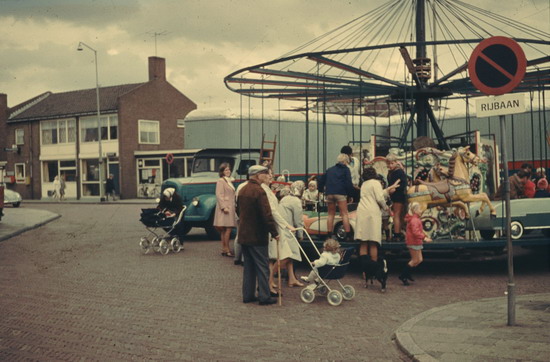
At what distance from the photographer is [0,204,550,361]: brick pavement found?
6332 mm

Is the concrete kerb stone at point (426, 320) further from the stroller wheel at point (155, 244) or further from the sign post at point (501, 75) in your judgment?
the stroller wheel at point (155, 244)

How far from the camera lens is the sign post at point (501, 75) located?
675 centimetres

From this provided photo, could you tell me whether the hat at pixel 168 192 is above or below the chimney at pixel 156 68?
below

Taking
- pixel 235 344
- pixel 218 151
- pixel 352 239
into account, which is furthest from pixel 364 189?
pixel 218 151

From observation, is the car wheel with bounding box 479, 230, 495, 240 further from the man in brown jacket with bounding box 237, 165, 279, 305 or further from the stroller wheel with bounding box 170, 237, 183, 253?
the stroller wheel with bounding box 170, 237, 183, 253

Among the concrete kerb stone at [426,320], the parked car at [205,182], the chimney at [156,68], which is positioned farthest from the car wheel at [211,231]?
the chimney at [156,68]

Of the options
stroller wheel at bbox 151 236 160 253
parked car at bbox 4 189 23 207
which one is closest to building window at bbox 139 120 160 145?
parked car at bbox 4 189 23 207

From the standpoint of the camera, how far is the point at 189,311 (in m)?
8.11

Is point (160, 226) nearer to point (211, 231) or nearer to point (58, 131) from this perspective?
point (211, 231)

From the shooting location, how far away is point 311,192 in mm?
13617

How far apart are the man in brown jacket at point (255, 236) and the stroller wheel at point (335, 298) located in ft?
2.60

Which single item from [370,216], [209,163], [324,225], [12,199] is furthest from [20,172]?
[370,216]

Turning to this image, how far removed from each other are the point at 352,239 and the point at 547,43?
15.0 feet

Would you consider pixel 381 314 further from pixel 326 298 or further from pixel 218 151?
pixel 218 151
